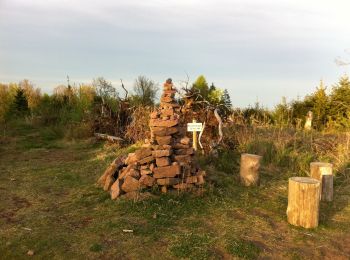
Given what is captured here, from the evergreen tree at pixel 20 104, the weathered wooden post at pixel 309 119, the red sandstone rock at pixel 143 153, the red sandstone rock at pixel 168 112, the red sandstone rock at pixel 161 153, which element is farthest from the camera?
the evergreen tree at pixel 20 104

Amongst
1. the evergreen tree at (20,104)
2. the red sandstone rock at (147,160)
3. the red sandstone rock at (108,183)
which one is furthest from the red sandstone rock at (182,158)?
the evergreen tree at (20,104)

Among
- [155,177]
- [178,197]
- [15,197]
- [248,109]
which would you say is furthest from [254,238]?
[248,109]

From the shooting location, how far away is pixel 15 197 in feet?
22.2

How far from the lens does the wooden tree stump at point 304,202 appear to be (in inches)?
213

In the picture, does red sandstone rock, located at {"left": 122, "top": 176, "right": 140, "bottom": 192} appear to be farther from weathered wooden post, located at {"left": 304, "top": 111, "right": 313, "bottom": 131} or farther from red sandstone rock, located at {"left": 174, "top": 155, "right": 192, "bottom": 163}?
weathered wooden post, located at {"left": 304, "top": 111, "right": 313, "bottom": 131}

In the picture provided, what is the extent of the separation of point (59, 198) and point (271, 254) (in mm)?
3779

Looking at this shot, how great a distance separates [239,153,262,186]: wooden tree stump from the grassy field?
A: 0.62 ft

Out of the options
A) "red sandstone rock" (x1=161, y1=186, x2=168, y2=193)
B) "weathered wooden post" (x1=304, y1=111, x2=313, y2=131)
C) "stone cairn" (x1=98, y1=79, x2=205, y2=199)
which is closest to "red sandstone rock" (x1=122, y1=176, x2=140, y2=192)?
"stone cairn" (x1=98, y1=79, x2=205, y2=199)

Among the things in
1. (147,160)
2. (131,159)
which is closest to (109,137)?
(131,159)

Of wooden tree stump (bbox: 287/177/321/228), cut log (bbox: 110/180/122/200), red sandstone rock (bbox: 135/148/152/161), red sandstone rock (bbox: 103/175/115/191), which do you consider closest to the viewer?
wooden tree stump (bbox: 287/177/321/228)

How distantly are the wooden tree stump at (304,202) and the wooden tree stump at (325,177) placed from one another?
5.08 ft

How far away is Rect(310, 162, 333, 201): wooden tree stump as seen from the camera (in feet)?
22.6

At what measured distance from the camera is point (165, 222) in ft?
17.5

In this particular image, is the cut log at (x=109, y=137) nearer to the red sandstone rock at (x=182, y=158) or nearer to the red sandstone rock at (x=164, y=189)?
the red sandstone rock at (x=182, y=158)
